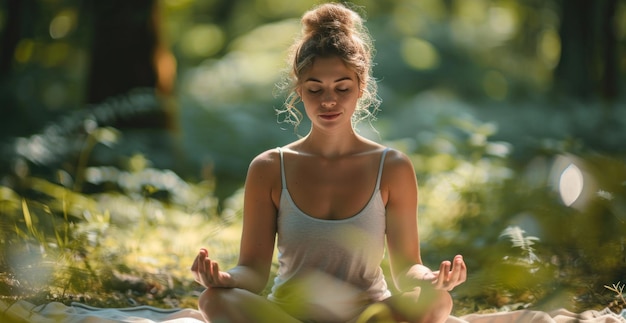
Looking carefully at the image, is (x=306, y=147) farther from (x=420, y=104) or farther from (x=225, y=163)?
(x=420, y=104)

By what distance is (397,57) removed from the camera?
10617mm

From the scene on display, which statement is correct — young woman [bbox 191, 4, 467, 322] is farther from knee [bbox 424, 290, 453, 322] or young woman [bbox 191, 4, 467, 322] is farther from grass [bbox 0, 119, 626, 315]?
grass [bbox 0, 119, 626, 315]

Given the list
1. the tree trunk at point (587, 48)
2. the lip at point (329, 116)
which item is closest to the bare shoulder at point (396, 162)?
the lip at point (329, 116)

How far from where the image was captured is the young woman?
2609 millimetres

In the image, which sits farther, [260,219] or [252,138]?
[252,138]

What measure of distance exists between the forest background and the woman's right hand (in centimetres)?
85

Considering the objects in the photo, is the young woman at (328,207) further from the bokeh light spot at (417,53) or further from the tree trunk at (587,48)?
the bokeh light spot at (417,53)

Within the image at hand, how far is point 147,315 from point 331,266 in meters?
0.97

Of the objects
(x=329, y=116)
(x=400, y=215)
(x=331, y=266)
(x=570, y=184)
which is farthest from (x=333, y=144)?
(x=570, y=184)

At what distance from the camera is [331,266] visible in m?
2.62

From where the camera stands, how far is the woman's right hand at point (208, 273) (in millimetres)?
2320

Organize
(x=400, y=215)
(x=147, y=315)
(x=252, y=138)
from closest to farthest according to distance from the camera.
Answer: (x=400, y=215), (x=147, y=315), (x=252, y=138)

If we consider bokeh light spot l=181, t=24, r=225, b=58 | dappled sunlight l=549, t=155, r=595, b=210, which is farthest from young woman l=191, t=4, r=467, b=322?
bokeh light spot l=181, t=24, r=225, b=58

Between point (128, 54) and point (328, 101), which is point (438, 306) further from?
Answer: point (128, 54)
